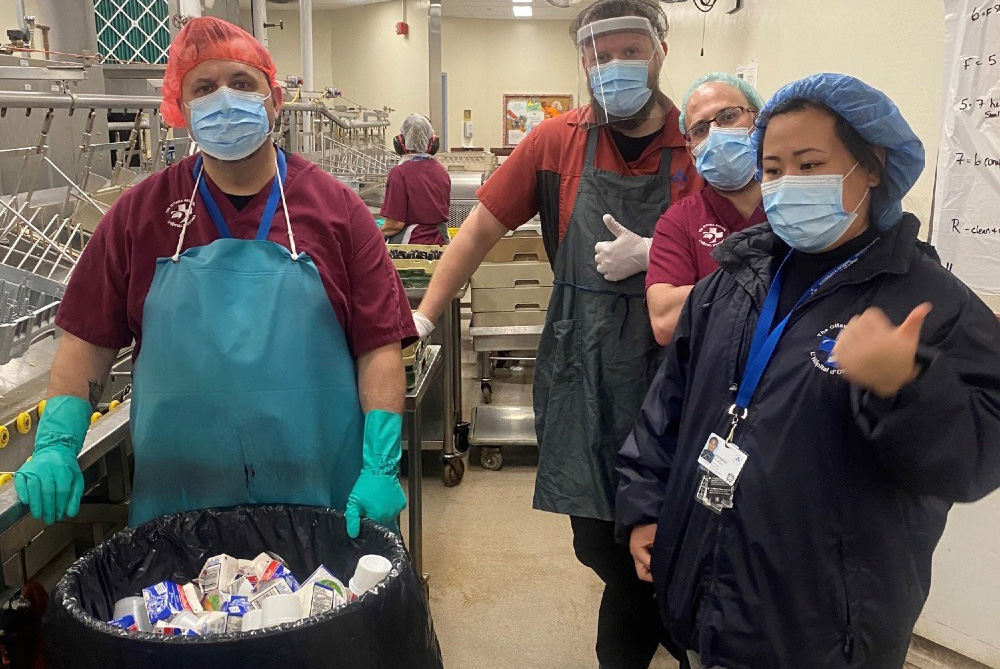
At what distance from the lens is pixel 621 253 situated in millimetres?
1540

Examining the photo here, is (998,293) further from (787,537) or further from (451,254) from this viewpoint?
(451,254)

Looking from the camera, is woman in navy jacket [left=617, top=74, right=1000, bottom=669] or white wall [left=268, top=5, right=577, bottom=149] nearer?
woman in navy jacket [left=617, top=74, right=1000, bottom=669]

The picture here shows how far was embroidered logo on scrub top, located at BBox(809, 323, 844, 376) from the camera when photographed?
972mm

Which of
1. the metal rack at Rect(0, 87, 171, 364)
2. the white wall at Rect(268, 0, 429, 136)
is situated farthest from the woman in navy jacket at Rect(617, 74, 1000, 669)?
the white wall at Rect(268, 0, 429, 136)

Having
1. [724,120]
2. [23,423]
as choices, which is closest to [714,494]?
[724,120]

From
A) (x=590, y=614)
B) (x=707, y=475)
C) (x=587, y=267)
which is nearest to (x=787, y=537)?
(x=707, y=475)

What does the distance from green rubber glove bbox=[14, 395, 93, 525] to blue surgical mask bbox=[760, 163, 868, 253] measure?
114 cm

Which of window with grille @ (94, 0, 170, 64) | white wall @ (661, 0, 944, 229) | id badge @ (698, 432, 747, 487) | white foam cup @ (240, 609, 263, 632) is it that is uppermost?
window with grille @ (94, 0, 170, 64)

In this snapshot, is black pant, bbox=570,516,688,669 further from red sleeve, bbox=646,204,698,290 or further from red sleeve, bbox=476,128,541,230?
red sleeve, bbox=476,128,541,230

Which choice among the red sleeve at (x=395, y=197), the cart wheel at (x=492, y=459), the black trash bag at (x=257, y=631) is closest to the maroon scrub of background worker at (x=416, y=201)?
the red sleeve at (x=395, y=197)

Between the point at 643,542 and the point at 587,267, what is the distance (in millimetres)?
605

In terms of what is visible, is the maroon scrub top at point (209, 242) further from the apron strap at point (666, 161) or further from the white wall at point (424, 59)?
the white wall at point (424, 59)

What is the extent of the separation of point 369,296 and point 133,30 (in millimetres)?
2786

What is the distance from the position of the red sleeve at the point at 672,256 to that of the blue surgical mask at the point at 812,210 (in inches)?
14.9
